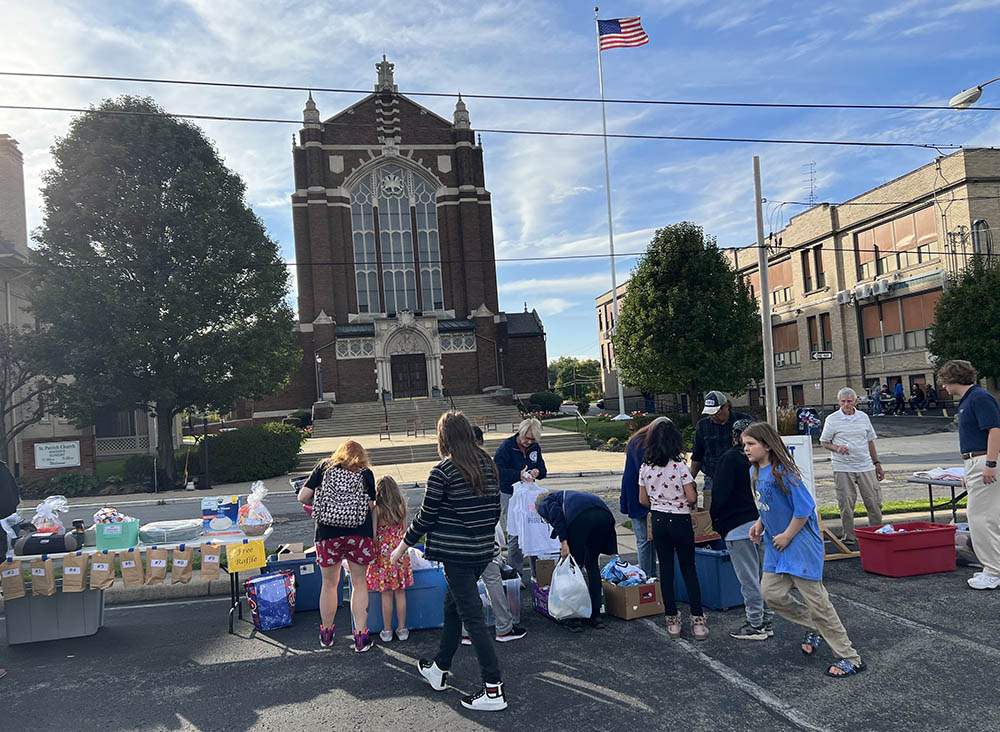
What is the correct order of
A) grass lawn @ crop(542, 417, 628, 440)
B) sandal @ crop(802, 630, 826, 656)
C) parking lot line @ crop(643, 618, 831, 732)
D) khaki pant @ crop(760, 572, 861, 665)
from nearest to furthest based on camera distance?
parking lot line @ crop(643, 618, 831, 732) < khaki pant @ crop(760, 572, 861, 665) < sandal @ crop(802, 630, 826, 656) < grass lawn @ crop(542, 417, 628, 440)

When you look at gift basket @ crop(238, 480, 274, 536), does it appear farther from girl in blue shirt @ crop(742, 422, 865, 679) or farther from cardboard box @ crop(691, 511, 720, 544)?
girl in blue shirt @ crop(742, 422, 865, 679)

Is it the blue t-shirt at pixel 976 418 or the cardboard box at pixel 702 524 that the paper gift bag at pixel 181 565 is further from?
the blue t-shirt at pixel 976 418

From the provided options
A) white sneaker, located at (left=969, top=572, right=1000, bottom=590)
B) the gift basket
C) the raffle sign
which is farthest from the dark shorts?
the raffle sign

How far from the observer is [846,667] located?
4.70 m

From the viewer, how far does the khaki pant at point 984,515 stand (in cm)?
645

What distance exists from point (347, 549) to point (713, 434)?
11.9ft

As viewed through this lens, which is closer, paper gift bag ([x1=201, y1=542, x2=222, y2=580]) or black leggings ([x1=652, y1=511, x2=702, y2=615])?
black leggings ([x1=652, y1=511, x2=702, y2=615])

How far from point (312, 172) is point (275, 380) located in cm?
2041

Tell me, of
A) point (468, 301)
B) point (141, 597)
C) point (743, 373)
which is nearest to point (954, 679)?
point (141, 597)

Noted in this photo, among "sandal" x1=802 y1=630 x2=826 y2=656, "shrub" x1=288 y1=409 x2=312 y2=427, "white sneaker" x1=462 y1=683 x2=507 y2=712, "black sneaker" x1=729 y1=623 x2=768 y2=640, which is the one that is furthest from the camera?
"shrub" x1=288 y1=409 x2=312 y2=427

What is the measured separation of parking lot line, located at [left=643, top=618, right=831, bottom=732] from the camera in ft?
13.3

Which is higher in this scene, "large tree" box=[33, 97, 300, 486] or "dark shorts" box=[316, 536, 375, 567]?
"large tree" box=[33, 97, 300, 486]

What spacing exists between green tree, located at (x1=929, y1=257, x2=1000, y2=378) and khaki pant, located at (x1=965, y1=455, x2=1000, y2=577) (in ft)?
71.6

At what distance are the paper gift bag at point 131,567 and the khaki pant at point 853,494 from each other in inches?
303
